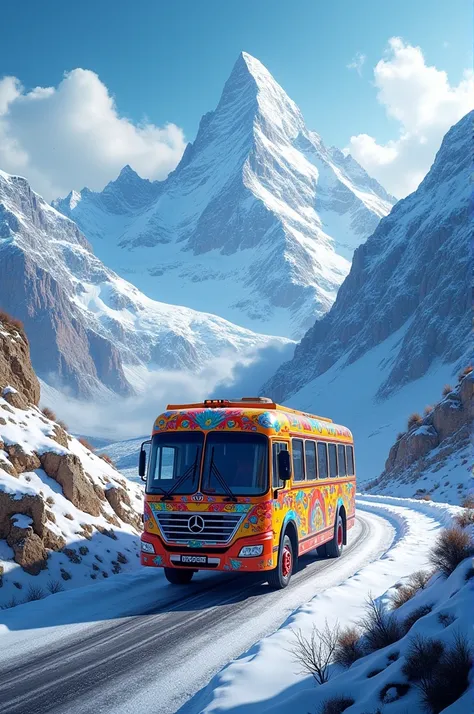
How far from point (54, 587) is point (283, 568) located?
13.6ft

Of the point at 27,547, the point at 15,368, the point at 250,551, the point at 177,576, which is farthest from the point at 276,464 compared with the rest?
the point at 15,368

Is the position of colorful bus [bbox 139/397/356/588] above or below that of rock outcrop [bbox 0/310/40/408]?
below

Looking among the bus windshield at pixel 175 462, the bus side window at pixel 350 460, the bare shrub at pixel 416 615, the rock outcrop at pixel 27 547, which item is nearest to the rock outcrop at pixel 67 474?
the rock outcrop at pixel 27 547

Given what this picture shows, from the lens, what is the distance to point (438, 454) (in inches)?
1849

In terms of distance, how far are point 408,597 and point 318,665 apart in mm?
2006

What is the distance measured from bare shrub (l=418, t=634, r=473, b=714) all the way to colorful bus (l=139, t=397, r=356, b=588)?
20.7ft

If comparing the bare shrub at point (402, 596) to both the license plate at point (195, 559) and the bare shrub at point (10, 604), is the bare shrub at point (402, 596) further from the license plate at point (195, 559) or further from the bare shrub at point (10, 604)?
the bare shrub at point (10, 604)

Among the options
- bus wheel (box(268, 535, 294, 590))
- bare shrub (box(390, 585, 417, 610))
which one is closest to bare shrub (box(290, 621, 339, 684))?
bare shrub (box(390, 585, 417, 610))

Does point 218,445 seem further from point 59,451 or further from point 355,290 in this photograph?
point 355,290

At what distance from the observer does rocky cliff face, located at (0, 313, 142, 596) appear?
37.3 ft

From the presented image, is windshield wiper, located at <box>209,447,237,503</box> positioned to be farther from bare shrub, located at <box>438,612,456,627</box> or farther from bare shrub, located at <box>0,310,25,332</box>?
bare shrub, located at <box>0,310,25,332</box>

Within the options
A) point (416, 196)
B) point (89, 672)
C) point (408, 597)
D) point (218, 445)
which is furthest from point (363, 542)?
point (416, 196)

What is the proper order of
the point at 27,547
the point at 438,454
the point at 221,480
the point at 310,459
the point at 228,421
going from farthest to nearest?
the point at 438,454 < the point at 310,459 < the point at 228,421 < the point at 27,547 < the point at 221,480

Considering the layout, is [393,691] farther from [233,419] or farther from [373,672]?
[233,419]
